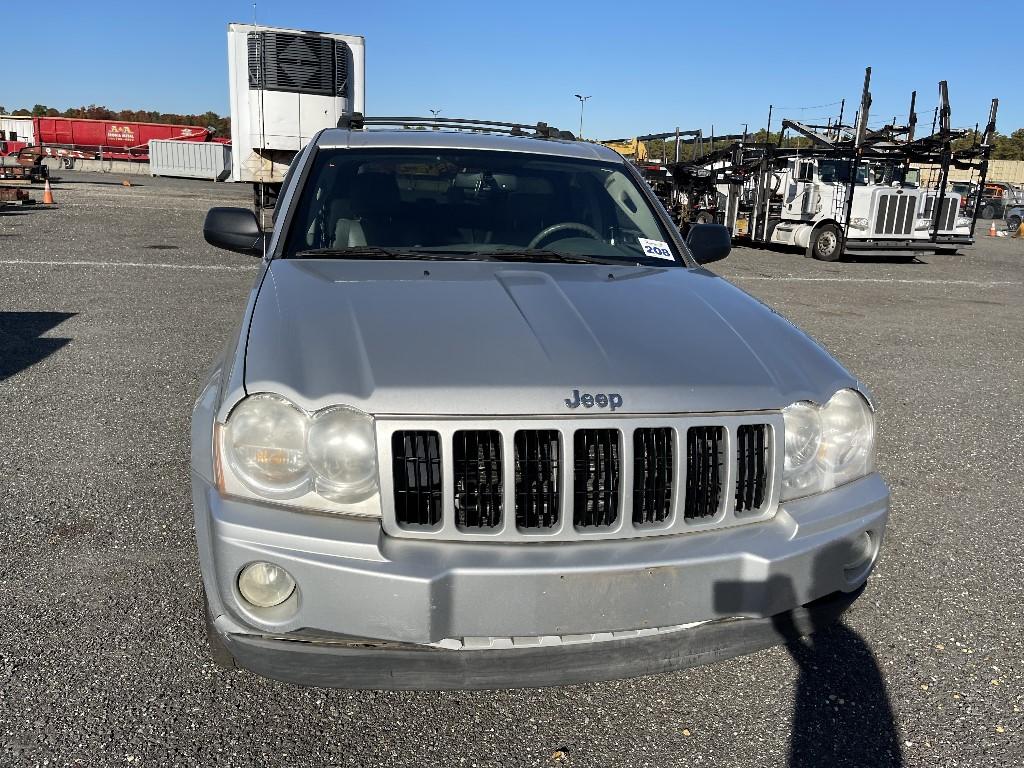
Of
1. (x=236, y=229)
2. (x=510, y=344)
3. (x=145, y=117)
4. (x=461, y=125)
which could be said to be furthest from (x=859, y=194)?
(x=145, y=117)

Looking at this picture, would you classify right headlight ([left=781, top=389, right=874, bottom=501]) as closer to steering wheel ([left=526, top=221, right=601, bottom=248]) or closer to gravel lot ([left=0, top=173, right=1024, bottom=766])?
gravel lot ([left=0, top=173, right=1024, bottom=766])

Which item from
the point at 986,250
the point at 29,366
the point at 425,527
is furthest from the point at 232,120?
the point at 986,250

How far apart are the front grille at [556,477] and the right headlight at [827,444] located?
0.75 ft

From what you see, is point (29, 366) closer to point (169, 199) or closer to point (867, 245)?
point (867, 245)

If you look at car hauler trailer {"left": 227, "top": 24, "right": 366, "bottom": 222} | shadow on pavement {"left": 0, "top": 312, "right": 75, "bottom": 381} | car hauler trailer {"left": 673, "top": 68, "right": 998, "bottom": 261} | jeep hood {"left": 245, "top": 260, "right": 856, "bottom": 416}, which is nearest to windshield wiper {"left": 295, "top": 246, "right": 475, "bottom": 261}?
jeep hood {"left": 245, "top": 260, "right": 856, "bottom": 416}

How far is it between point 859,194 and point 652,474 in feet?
62.0

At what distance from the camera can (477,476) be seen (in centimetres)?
212

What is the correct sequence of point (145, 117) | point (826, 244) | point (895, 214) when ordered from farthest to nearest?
point (145, 117), point (895, 214), point (826, 244)

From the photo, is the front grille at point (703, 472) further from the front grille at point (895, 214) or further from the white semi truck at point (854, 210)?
the front grille at point (895, 214)

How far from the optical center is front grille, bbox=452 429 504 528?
2.11m

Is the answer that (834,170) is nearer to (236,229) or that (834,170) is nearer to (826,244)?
(826,244)

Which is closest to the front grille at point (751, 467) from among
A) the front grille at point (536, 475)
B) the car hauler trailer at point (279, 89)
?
the front grille at point (536, 475)

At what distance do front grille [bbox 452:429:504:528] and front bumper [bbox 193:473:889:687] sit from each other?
83 millimetres

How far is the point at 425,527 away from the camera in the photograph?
2109 mm
